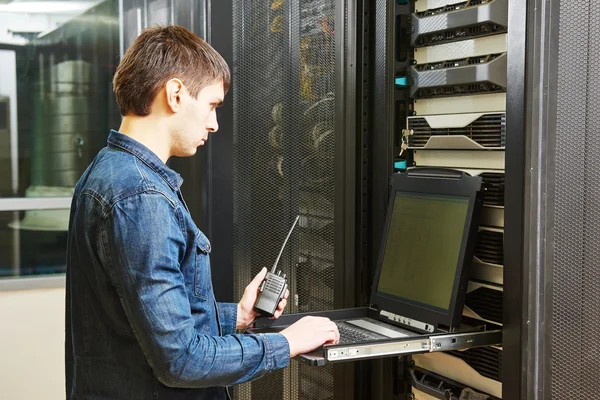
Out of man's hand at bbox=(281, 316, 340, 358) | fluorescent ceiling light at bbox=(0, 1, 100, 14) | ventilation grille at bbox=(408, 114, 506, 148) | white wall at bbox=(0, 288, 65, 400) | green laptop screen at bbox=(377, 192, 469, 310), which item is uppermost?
fluorescent ceiling light at bbox=(0, 1, 100, 14)

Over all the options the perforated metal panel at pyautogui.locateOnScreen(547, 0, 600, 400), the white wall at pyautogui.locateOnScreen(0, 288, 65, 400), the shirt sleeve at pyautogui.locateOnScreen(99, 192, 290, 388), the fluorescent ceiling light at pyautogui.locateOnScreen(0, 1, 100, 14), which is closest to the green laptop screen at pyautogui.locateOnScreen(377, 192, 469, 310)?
the perforated metal panel at pyautogui.locateOnScreen(547, 0, 600, 400)

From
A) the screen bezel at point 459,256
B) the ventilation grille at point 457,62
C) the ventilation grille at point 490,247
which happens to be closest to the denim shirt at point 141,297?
the screen bezel at point 459,256

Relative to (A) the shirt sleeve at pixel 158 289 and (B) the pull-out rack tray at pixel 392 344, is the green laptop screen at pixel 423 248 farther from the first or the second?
(A) the shirt sleeve at pixel 158 289

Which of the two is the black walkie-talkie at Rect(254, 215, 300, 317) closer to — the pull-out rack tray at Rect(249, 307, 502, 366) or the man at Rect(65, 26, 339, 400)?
the pull-out rack tray at Rect(249, 307, 502, 366)

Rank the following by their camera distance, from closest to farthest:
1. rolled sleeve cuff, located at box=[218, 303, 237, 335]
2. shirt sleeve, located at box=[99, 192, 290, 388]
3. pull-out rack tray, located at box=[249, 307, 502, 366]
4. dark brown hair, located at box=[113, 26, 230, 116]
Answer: shirt sleeve, located at box=[99, 192, 290, 388] → dark brown hair, located at box=[113, 26, 230, 116] → pull-out rack tray, located at box=[249, 307, 502, 366] → rolled sleeve cuff, located at box=[218, 303, 237, 335]

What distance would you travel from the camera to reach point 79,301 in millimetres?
1312

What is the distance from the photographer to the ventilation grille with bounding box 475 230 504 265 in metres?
1.80

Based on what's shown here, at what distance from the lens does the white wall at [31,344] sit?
292 cm

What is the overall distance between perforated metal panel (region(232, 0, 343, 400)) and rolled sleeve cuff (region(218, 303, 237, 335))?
66cm

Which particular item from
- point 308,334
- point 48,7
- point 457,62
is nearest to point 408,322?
point 308,334

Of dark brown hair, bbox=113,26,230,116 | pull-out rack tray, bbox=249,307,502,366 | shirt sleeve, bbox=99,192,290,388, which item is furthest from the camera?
pull-out rack tray, bbox=249,307,502,366

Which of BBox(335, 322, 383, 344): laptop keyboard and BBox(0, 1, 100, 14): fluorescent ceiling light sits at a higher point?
BBox(0, 1, 100, 14): fluorescent ceiling light

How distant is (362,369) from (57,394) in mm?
1491

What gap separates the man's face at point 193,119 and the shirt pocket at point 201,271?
0.17 metres
